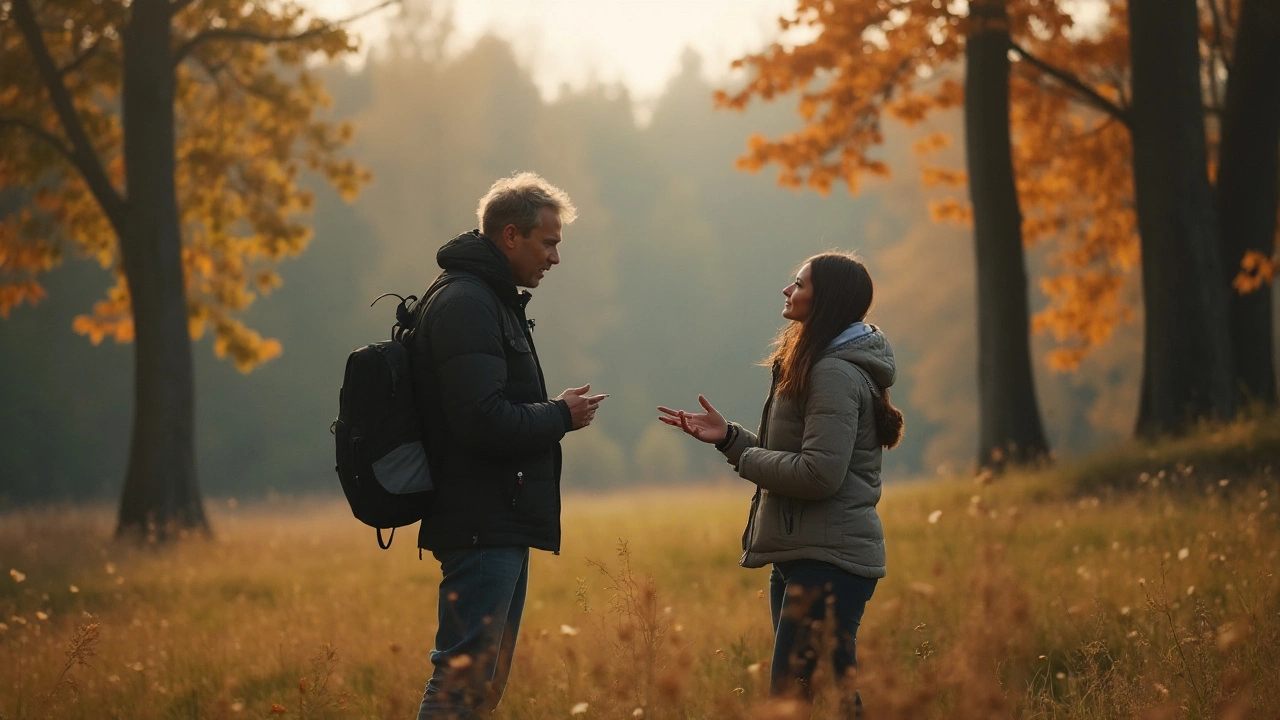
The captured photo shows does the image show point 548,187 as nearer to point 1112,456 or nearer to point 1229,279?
point 1112,456

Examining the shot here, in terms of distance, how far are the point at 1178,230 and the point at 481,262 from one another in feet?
29.6

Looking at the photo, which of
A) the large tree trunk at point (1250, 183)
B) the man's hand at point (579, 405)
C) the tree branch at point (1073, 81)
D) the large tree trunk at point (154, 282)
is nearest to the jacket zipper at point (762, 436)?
the man's hand at point (579, 405)

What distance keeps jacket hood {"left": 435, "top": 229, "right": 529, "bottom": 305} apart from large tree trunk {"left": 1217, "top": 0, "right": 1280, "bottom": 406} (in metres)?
10.2

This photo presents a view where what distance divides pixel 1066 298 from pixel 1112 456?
286 inches

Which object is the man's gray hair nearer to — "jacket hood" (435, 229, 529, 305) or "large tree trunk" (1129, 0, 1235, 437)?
"jacket hood" (435, 229, 529, 305)

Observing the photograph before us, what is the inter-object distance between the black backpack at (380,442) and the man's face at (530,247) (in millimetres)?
519

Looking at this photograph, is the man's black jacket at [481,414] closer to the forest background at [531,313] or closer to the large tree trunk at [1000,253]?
the large tree trunk at [1000,253]

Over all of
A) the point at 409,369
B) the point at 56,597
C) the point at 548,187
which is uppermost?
the point at 548,187

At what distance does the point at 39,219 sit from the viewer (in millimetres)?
13469

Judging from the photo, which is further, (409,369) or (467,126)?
(467,126)

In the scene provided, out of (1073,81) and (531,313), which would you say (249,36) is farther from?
(531,313)

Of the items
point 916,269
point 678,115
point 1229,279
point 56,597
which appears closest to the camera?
point 56,597

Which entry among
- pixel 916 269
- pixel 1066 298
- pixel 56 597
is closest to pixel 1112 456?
pixel 1066 298

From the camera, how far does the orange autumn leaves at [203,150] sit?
12.6 m
